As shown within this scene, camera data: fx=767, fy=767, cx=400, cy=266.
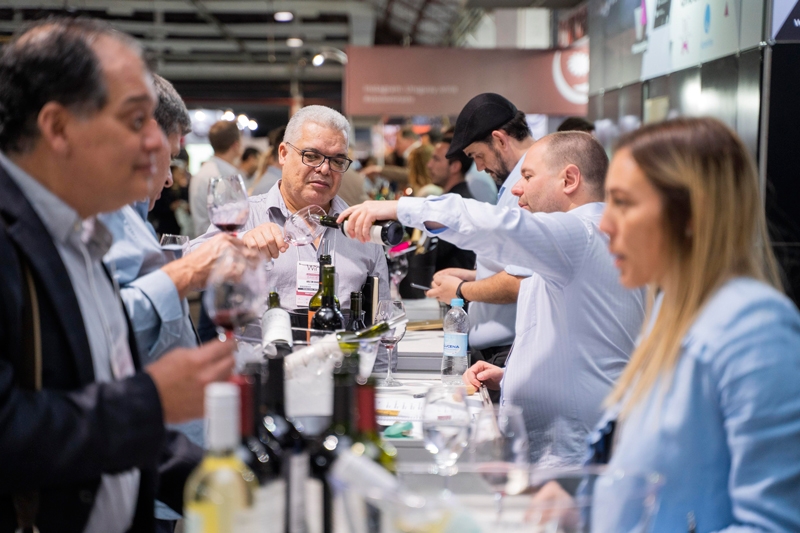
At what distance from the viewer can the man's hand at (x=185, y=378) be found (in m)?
1.19

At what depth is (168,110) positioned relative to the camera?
2.23m

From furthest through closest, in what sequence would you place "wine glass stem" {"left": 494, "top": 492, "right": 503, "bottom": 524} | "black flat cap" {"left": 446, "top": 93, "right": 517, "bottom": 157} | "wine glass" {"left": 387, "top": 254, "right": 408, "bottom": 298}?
"wine glass" {"left": 387, "top": 254, "right": 408, "bottom": 298} → "black flat cap" {"left": 446, "top": 93, "right": 517, "bottom": 157} → "wine glass stem" {"left": 494, "top": 492, "right": 503, "bottom": 524}

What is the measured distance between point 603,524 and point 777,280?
2.13ft

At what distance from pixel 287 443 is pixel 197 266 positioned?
2.31ft

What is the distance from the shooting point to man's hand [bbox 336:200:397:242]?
224cm

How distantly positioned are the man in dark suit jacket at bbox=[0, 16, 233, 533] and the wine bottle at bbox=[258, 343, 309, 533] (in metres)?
0.08

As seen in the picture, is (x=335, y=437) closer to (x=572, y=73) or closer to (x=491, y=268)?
(x=491, y=268)

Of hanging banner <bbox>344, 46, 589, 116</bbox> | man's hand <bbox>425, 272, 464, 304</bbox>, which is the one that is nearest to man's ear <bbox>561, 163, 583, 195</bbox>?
man's hand <bbox>425, 272, 464, 304</bbox>

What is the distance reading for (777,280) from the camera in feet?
4.53

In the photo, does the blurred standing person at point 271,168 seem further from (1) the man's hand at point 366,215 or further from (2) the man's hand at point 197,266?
(2) the man's hand at point 197,266

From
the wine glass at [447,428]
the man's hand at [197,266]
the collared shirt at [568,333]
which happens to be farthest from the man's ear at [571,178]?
the wine glass at [447,428]

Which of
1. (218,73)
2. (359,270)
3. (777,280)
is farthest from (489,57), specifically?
(218,73)

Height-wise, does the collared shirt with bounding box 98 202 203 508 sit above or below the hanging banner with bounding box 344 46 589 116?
below

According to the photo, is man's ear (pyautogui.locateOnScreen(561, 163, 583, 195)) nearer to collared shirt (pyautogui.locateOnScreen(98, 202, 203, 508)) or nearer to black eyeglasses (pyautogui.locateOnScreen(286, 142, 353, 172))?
black eyeglasses (pyautogui.locateOnScreen(286, 142, 353, 172))
